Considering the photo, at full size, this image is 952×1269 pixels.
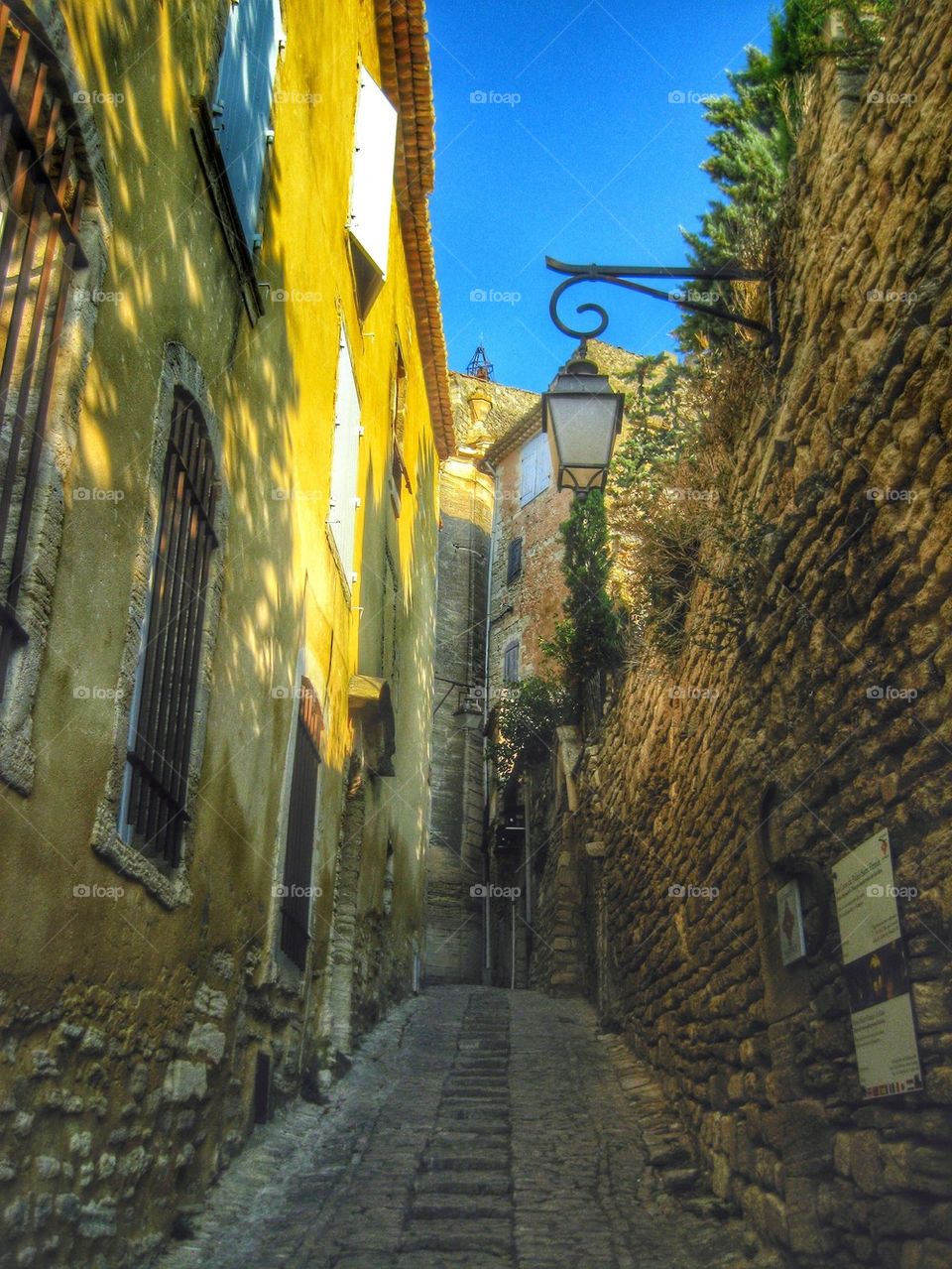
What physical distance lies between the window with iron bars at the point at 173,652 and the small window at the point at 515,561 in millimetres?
21826

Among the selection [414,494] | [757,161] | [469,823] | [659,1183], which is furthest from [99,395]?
[469,823]

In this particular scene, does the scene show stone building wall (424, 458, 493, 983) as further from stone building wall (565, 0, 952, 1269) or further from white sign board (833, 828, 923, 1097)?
white sign board (833, 828, 923, 1097)

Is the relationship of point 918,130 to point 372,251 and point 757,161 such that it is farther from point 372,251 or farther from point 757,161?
point 372,251

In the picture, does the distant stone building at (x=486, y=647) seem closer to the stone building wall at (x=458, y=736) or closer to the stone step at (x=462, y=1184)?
the stone building wall at (x=458, y=736)

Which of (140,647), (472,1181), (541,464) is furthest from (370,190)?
(541,464)

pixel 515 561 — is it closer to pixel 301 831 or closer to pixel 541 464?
pixel 541 464

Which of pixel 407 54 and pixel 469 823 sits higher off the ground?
pixel 407 54

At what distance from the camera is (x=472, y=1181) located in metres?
6.07

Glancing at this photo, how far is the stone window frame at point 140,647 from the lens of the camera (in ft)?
13.4

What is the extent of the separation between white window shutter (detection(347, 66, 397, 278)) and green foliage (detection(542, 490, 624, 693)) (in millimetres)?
5181

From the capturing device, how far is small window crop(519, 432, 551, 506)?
2704 centimetres

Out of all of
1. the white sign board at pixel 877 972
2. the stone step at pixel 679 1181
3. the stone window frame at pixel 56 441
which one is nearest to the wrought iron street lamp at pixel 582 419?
the white sign board at pixel 877 972

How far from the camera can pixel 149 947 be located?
177 inches

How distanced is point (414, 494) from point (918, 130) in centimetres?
1118
